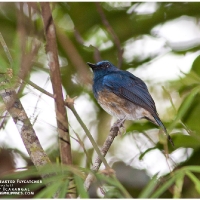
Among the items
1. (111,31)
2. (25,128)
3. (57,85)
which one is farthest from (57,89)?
(111,31)

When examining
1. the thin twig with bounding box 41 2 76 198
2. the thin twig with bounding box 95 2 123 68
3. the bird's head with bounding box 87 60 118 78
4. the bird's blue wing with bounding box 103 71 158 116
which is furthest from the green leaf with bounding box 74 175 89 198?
the bird's head with bounding box 87 60 118 78

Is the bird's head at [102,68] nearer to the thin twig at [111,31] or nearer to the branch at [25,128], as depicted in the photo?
the thin twig at [111,31]

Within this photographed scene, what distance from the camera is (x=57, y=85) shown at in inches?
76.1

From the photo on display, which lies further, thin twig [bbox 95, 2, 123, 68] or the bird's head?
the bird's head

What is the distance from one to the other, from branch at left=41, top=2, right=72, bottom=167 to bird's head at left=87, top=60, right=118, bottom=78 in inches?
41.9

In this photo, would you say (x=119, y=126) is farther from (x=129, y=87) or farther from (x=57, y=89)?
(x=57, y=89)

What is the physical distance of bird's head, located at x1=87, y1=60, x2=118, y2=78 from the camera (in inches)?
129

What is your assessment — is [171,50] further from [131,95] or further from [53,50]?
[53,50]

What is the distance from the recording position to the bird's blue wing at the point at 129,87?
320cm

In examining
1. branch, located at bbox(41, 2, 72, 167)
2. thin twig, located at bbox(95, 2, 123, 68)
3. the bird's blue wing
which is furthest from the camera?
the bird's blue wing

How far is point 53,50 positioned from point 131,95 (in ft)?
4.18

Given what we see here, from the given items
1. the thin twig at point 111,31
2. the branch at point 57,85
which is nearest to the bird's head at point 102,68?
the thin twig at point 111,31

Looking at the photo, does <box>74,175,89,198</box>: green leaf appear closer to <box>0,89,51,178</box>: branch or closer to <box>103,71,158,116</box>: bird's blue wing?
<box>0,89,51,178</box>: branch

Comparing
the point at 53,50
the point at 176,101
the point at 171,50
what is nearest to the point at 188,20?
the point at 171,50
